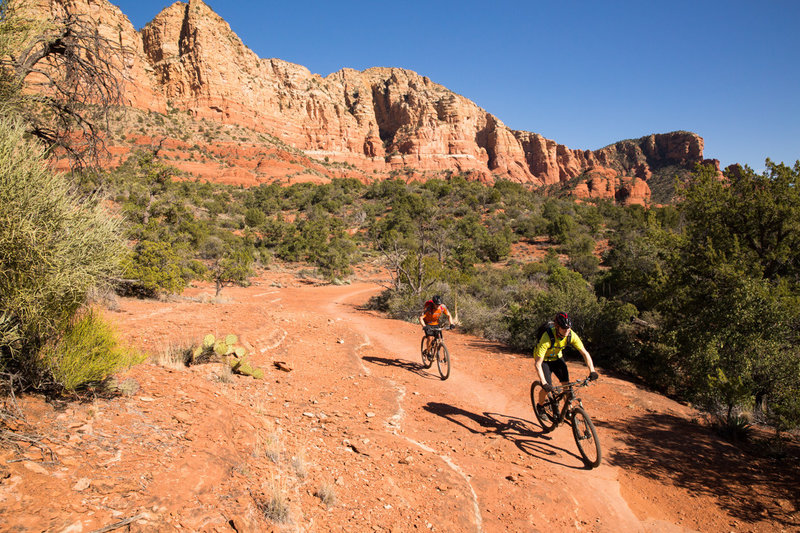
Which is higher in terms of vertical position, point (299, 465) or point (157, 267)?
point (157, 267)

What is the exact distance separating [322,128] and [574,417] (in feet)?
303

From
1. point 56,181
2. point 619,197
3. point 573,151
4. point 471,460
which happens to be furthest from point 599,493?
point 573,151

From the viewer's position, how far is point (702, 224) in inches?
386

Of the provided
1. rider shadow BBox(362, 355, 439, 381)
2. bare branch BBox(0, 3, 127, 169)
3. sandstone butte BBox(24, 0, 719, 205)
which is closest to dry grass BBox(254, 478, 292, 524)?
bare branch BBox(0, 3, 127, 169)

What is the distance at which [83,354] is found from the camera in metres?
3.57

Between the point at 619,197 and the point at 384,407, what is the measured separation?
7709 centimetres

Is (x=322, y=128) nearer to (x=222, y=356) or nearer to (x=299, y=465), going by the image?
(x=222, y=356)

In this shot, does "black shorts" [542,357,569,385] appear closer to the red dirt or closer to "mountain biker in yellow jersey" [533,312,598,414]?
"mountain biker in yellow jersey" [533,312,598,414]

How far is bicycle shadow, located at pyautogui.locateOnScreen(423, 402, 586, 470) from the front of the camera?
515cm

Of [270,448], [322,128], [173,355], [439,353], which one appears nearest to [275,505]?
[270,448]

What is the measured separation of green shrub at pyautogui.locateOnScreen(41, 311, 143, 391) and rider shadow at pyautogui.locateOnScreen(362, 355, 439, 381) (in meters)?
5.47

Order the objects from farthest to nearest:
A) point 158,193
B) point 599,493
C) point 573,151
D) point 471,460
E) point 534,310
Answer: point 573,151
point 158,193
point 534,310
point 471,460
point 599,493

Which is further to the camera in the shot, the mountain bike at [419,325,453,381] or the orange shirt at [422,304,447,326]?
the orange shirt at [422,304,447,326]

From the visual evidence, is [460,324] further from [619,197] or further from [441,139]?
[441,139]
